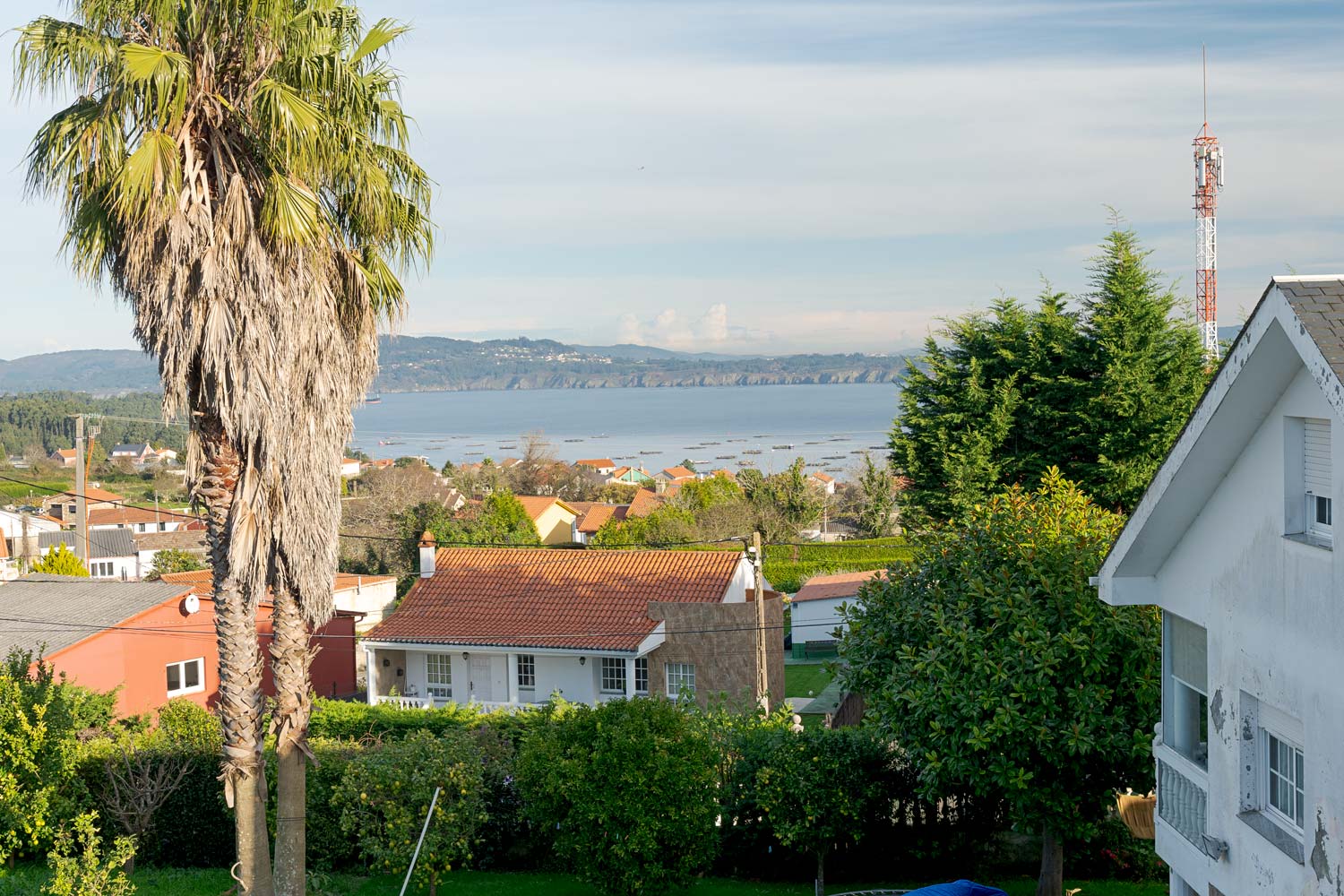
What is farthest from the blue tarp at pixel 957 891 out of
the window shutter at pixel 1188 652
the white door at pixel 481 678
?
the white door at pixel 481 678

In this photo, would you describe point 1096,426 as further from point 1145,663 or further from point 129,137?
point 129,137

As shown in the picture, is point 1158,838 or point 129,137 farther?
point 129,137

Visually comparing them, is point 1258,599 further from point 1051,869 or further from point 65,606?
point 65,606

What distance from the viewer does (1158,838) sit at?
1117 cm

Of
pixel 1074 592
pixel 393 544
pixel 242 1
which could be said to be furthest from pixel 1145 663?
pixel 393 544

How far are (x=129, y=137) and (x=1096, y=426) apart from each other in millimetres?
21540

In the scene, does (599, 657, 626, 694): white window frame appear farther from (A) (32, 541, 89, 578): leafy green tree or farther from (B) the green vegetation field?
(A) (32, 541, 89, 578): leafy green tree

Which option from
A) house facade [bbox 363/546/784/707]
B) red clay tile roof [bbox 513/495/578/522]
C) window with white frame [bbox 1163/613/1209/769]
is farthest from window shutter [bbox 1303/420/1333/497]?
red clay tile roof [bbox 513/495/578/522]

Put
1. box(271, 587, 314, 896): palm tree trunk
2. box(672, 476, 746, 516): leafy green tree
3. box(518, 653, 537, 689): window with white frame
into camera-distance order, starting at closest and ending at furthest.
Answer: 1. box(271, 587, 314, 896): palm tree trunk
2. box(518, 653, 537, 689): window with white frame
3. box(672, 476, 746, 516): leafy green tree

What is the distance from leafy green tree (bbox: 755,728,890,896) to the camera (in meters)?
17.1

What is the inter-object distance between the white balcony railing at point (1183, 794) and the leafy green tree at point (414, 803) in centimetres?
1024

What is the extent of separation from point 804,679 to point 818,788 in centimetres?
2517

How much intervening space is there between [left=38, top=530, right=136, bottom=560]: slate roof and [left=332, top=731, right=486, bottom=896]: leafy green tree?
6585 cm

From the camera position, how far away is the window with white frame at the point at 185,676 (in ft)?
106
